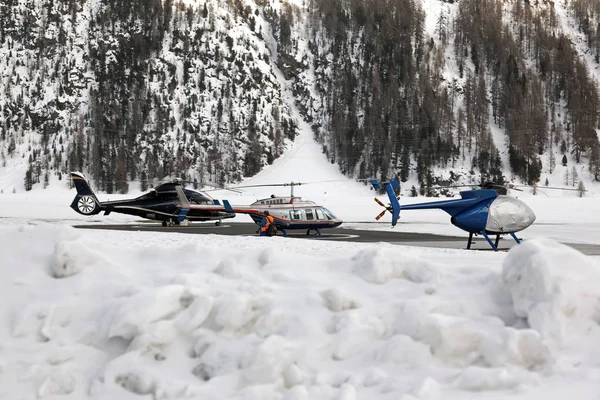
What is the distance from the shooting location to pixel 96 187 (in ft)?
388

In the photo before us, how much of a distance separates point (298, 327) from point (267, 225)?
58.3 ft

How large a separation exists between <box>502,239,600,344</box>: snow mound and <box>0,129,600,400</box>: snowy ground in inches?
0.6

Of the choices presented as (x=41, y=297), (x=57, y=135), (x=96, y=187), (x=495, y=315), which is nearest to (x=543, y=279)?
(x=495, y=315)

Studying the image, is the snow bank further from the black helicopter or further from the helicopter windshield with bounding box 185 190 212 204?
the helicopter windshield with bounding box 185 190 212 204

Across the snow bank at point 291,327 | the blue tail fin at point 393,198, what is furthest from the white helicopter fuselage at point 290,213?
the snow bank at point 291,327

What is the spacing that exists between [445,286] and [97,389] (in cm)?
431

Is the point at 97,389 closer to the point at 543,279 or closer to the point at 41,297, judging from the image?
the point at 41,297

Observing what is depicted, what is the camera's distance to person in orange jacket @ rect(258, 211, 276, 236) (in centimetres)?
Result: 2370

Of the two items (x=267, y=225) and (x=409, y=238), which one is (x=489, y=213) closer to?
(x=409, y=238)

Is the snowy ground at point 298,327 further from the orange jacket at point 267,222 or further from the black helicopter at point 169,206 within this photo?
the black helicopter at point 169,206

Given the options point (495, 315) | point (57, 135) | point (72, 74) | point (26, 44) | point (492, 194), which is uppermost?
point (26, 44)

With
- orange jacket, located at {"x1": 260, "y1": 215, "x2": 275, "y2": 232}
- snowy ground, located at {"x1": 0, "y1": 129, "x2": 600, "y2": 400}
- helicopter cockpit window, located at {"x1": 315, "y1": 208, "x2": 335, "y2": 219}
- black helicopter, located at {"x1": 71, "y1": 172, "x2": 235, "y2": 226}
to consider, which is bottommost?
snowy ground, located at {"x1": 0, "y1": 129, "x2": 600, "y2": 400}

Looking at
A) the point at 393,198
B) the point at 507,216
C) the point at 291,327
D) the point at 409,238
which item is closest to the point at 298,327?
the point at 291,327

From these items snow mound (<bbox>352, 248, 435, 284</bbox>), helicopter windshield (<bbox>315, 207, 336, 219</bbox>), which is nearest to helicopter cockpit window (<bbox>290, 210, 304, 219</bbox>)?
helicopter windshield (<bbox>315, 207, 336, 219</bbox>)
